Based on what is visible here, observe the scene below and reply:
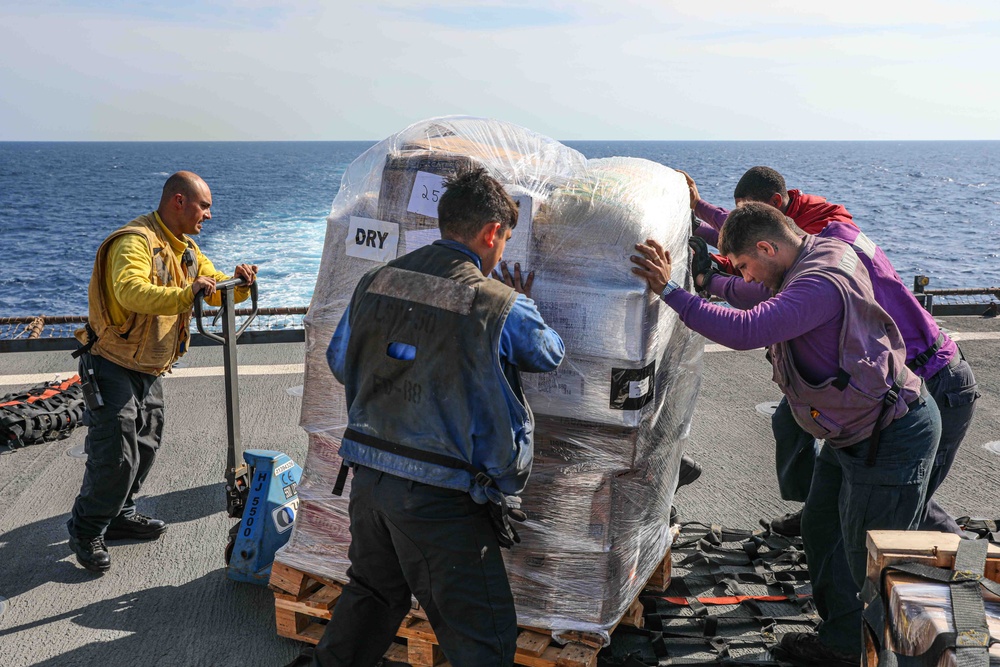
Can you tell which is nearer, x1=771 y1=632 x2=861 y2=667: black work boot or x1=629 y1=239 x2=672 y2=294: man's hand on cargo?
x1=629 y1=239 x2=672 y2=294: man's hand on cargo

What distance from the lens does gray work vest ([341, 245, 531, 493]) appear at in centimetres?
271

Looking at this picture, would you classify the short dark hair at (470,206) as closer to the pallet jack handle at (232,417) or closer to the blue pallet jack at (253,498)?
the blue pallet jack at (253,498)

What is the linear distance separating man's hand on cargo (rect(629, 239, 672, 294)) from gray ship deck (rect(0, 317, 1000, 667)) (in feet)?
7.10

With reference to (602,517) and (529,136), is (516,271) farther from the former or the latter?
(602,517)

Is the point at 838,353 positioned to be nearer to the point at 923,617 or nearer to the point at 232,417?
the point at 923,617

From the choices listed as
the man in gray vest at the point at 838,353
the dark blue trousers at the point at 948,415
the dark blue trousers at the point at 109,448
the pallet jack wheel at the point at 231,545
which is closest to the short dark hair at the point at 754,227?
the man in gray vest at the point at 838,353

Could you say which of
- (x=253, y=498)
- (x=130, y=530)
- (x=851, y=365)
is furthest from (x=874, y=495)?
(x=130, y=530)

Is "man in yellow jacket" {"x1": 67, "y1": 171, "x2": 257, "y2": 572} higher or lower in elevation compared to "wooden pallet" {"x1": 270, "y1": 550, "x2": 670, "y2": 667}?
higher

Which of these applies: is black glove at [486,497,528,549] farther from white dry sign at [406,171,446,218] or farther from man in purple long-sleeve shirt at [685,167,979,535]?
man in purple long-sleeve shirt at [685,167,979,535]

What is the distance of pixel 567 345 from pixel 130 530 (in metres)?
2.87

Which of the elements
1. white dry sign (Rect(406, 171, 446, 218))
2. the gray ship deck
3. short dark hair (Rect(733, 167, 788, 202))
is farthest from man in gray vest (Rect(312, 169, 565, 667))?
short dark hair (Rect(733, 167, 788, 202))

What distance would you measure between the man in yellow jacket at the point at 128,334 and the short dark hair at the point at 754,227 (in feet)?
7.74

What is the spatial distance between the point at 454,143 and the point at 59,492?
11.6 feet

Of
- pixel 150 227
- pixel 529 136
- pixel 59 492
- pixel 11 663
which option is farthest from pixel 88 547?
pixel 529 136
